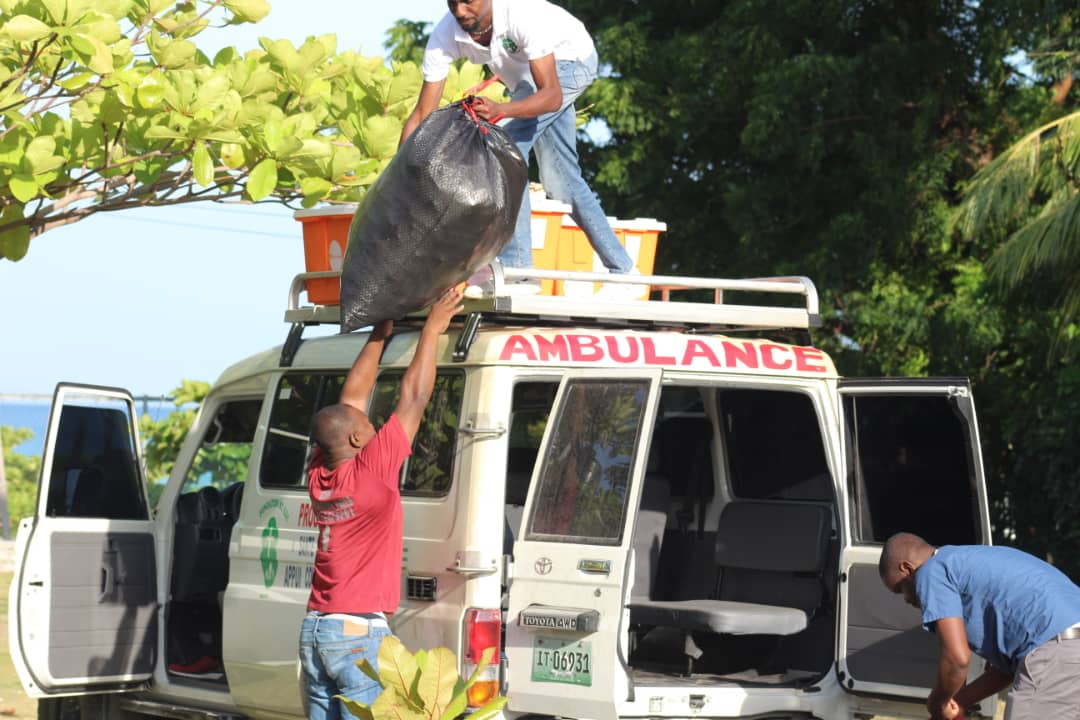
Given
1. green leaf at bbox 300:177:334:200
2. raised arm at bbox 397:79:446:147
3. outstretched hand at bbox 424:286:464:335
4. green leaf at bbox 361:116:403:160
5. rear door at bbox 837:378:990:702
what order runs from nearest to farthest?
outstretched hand at bbox 424:286:464:335 < rear door at bbox 837:378:990:702 < raised arm at bbox 397:79:446:147 < green leaf at bbox 300:177:334:200 < green leaf at bbox 361:116:403:160

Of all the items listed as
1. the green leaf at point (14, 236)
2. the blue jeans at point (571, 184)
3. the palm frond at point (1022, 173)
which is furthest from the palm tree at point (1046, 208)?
the green leaf at point (14, 236)

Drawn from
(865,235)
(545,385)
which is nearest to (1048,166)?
(865,235)

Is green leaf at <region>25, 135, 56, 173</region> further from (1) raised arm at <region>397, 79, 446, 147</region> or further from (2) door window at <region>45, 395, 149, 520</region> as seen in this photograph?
(2) door window at <region>45, 395, 149, 520</region>

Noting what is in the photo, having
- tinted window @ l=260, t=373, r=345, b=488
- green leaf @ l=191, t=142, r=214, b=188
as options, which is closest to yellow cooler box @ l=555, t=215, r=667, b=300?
tinted window @ l=260, t=373, r=345, b=488

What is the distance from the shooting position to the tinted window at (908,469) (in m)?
6.54

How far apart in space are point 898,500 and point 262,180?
293 centimetres

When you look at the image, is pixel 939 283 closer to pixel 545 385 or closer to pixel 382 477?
pixel 545 385

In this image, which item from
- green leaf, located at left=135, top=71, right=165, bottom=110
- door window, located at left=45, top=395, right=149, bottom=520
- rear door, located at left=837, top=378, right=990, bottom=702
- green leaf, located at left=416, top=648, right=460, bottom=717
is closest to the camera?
green leaf, located at left=416, top=648, right=460, bottom=717

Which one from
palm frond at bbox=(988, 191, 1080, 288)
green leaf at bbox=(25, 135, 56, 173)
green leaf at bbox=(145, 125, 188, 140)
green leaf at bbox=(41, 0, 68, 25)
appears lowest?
green leaf at bbox=(25, 135, 56, 173)

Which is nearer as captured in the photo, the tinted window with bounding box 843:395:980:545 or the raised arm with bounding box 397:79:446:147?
the tinted window with bounding box 843:395:980:545

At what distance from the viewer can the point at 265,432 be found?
736cm

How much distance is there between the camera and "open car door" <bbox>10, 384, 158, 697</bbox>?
24.5 ft

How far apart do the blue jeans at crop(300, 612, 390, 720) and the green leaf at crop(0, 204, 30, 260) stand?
99.4 inches

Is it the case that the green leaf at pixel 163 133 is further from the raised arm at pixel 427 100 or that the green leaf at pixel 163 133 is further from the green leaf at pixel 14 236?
the raised arm at pixel 427 100
